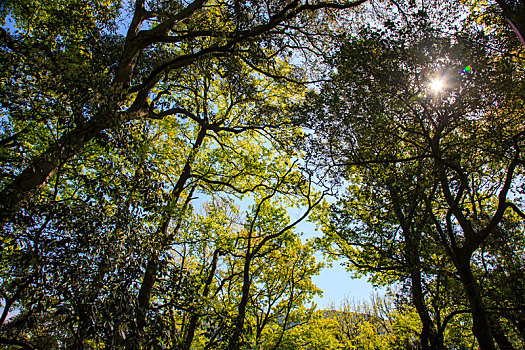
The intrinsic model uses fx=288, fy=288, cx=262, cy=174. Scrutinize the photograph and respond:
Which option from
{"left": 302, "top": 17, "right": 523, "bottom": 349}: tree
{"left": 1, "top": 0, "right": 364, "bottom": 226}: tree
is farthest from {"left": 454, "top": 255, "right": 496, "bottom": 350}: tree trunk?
{"left": 1, "top": 0, "right": 364, "bottom": 226}: tree

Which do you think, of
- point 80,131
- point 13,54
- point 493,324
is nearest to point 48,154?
point 80,131

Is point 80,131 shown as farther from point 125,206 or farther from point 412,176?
point 412,176

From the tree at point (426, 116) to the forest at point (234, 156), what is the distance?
2.0 inches

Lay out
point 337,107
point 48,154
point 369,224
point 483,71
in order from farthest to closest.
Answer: point 369,224 < point 337,107 < point 483,71 < point 48,154

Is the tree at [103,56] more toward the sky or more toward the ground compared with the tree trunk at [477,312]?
more toward the sky

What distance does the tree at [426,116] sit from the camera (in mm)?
7277

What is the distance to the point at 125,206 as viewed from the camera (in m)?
4.68

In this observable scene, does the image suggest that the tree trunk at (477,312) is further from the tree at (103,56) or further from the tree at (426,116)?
the tree at (103,56)

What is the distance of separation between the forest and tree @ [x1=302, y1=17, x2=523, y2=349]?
51 millimetres

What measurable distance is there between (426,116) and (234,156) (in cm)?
868

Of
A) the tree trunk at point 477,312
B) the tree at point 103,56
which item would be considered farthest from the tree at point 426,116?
the tree at point 103,56

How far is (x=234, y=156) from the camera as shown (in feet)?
47.6

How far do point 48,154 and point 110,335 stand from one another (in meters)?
3.19

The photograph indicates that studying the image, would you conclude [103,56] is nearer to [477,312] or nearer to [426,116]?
[426,116]
